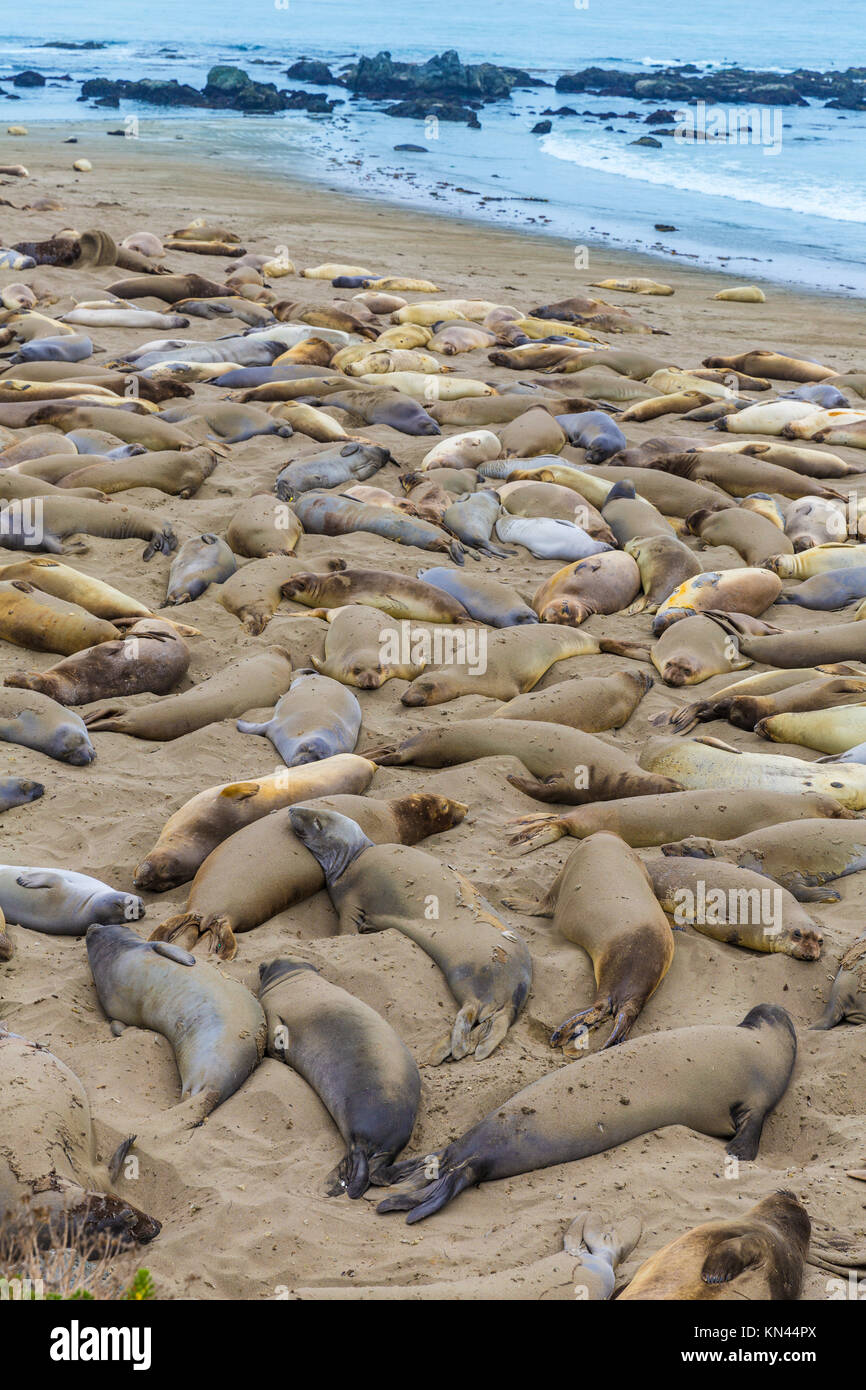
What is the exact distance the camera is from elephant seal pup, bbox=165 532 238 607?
22.3 feet

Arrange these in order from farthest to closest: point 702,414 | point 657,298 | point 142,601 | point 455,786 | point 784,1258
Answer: point 657,298 → point 702,414 → point 142,601 → point 455,786 → point 784,1258

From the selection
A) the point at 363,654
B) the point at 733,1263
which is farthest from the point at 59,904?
the point at 733,1263

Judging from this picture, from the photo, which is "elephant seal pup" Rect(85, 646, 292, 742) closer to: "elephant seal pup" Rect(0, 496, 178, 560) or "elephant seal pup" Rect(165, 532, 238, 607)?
"elephant seal pup" Rect(165, 532, 238, 607)

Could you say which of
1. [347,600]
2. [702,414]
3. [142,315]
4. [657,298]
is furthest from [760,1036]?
[657,298]

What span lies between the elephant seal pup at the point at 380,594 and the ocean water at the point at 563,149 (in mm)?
11339

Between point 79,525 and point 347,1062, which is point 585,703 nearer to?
point 347,1062

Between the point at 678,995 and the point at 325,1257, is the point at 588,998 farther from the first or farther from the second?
the point at 325,1257

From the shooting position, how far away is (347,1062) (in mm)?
3439

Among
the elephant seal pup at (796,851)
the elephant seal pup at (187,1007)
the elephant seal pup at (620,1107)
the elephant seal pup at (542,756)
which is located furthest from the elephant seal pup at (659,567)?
the elephant seal pup at (187,1007)

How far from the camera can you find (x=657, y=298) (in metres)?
16.2

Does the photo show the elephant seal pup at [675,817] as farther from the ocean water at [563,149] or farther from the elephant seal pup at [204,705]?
the ocean water at [563,149]

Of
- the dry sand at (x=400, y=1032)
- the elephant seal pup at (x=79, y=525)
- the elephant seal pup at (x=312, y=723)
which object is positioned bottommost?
the dry sand at (x=400, y=1032)

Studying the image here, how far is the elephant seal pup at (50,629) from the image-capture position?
6055 millimetres
